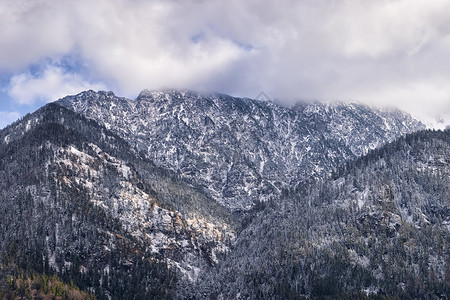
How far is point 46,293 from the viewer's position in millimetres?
199750

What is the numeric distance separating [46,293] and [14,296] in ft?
40.5

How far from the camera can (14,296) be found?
194250 mm
